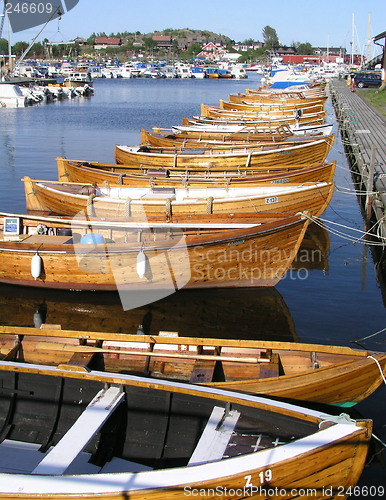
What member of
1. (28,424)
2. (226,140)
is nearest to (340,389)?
(28,424)

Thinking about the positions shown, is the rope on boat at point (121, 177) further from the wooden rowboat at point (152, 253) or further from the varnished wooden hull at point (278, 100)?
the varnished wooden hull at point (278, 100)

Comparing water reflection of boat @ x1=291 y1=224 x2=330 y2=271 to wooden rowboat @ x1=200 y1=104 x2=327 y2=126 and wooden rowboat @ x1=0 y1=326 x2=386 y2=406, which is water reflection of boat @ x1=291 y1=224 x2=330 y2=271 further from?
wooden rowboat @ x1=200 y1=104 x2=327 y2=126

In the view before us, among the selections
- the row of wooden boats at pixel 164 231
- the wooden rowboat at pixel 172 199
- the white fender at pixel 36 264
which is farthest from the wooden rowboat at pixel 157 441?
the wooden rowboat at pixel 172 199

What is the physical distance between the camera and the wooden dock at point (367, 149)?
18.4 m

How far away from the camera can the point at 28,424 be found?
24.1ft

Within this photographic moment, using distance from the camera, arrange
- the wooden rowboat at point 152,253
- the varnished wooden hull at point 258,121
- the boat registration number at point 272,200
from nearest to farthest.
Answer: the wooden rowboat at point 152,253
the boat registration number at point 272,200
the varnished wooden hull at point 258,121

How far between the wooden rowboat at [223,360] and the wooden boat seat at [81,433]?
3.74 ft

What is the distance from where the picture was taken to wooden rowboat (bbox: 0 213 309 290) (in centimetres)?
1306

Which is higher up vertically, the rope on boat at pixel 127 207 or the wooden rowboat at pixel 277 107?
the wooden rowboat at pixel 277 107

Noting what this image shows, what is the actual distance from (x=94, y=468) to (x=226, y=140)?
22.1 m

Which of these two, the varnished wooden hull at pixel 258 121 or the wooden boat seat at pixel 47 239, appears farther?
the varnished wooden hull at pixel 258 121

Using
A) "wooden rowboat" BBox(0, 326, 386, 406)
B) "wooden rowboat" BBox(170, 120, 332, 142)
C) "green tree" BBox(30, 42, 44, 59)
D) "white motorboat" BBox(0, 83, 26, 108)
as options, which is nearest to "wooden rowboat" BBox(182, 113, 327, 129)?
"wooden rowboat" BBox(170, 120, 332, 142)

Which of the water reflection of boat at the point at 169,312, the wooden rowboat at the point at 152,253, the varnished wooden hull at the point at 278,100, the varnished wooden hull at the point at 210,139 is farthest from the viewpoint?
the varnished wooden hull at the point at 278,100

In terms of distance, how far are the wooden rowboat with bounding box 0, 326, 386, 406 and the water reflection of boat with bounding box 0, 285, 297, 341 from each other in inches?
148
